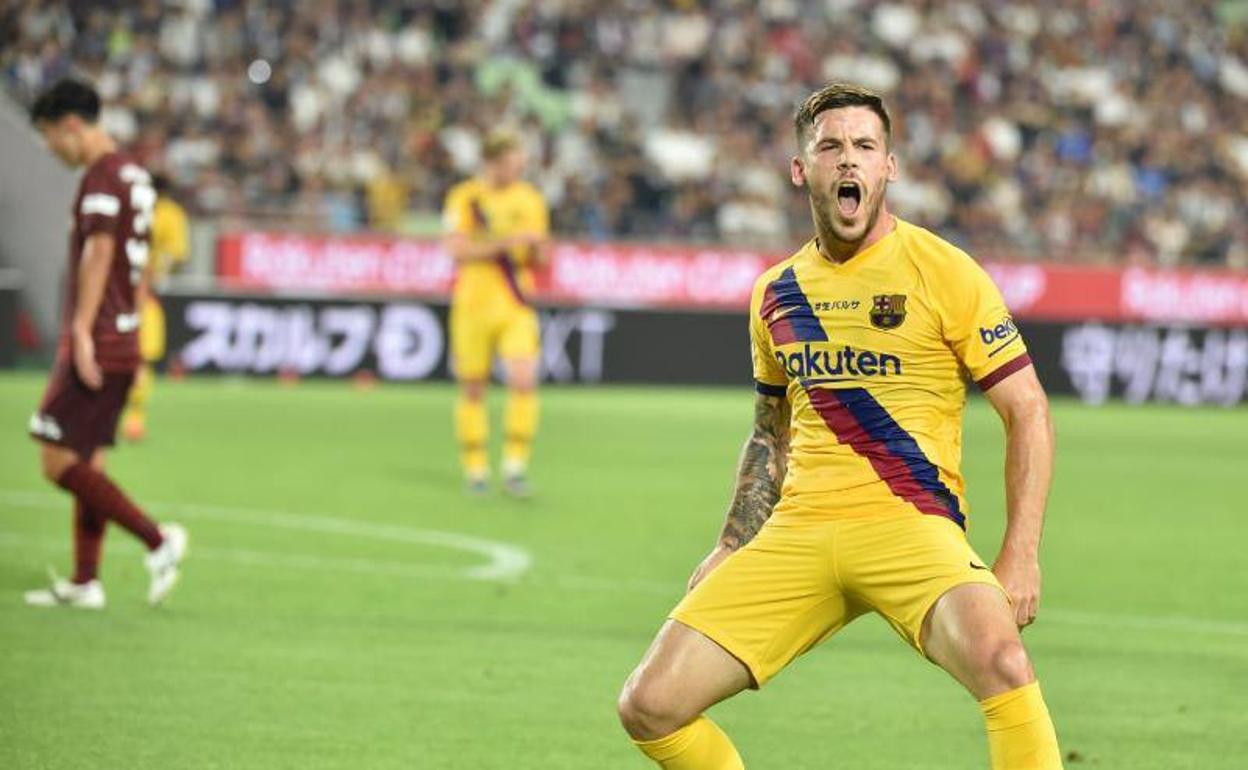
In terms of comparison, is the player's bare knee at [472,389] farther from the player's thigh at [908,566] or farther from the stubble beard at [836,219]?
the player's thigh at [908,566]

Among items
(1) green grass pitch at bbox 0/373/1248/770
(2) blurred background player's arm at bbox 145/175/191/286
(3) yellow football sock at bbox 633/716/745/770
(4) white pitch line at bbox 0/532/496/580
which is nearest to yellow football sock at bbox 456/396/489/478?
(1) green grass pitch at bbox 0/373/1248/770

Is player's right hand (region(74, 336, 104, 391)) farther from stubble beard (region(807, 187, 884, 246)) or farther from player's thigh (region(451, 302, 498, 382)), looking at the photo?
player's thigh (region(451, 302, 498, 382))

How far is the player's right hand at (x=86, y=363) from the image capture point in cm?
980

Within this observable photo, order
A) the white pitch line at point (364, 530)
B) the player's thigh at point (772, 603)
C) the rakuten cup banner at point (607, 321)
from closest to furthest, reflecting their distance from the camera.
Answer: the player's thigh at point (772, 603) → the white pitch line at point (364, 530) → the rakuten cup banner at point (607, 321)

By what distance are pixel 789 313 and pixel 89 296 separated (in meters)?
4.96

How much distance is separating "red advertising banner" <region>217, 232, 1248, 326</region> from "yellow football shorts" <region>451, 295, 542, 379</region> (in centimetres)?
1084

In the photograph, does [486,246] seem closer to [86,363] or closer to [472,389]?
[472,389]

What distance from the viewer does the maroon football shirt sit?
32.3 ft

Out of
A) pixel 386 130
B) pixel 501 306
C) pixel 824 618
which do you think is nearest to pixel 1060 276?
pixel 386 130

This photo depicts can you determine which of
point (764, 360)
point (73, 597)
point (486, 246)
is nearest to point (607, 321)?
point (486, 246)

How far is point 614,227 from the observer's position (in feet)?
100

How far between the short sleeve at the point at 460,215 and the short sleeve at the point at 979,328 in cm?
1077

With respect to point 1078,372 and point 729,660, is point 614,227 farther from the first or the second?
point 729,660

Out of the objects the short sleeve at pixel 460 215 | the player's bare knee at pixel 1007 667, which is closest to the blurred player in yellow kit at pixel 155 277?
the short sleeve at pixel 460 215
